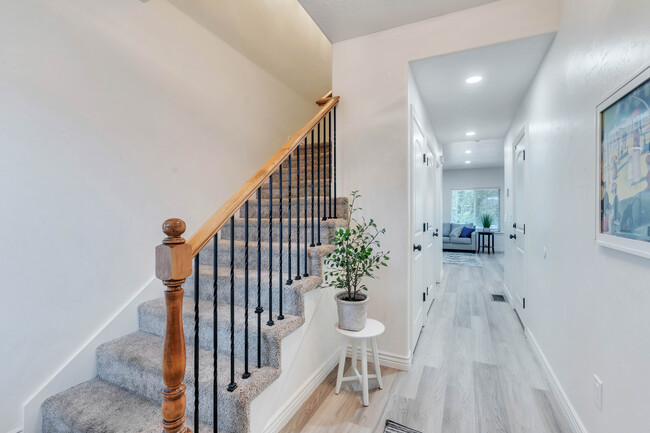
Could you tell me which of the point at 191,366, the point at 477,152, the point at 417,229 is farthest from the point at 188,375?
the point at 477,152

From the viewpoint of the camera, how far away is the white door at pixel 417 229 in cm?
248

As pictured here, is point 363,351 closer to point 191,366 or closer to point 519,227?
point 191,366

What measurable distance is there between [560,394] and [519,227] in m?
1.99

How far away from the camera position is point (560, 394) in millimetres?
1833

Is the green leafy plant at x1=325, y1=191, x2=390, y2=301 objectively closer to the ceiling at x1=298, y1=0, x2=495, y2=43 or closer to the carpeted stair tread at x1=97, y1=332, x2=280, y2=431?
the carpeted stair tread at x1=97, y1=332, x2=280, y2=431

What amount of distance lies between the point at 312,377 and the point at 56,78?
Answer: 2.40 metres

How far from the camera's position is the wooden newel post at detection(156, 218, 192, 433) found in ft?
3.26

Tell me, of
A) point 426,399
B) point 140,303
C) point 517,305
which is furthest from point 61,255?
point 517,305

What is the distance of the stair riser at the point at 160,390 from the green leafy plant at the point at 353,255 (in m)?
0.89

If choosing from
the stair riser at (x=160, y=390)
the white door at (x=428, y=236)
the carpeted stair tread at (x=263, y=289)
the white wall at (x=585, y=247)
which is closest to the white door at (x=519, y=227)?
the white wall at (x=585, y=247)

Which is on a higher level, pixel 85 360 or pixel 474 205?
pixel 474 205

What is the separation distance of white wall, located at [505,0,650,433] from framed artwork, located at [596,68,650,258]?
0.24 ft

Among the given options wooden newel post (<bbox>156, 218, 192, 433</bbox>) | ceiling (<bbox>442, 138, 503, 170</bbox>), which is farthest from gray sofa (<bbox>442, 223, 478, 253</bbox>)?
wooden newel post (<bbox>156, 218, 192, 433</bbox>)

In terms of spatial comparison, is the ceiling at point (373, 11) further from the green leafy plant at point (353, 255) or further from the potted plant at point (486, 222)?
the potted plant at point (486, 222)
